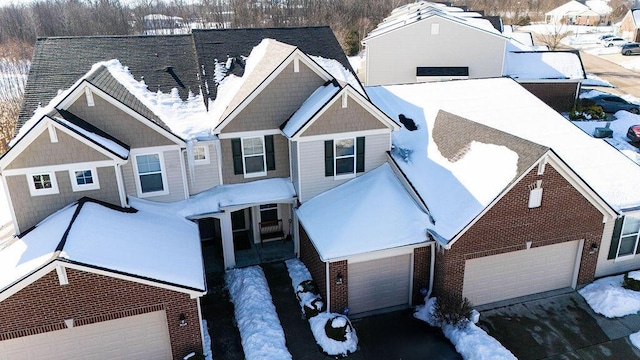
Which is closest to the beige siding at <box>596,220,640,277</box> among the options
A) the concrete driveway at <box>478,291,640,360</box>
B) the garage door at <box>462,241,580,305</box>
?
the garage door at <box>462,241,580,305</box>

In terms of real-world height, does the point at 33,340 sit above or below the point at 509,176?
below

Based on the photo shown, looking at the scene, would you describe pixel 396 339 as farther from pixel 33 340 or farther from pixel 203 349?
pixel 33 340

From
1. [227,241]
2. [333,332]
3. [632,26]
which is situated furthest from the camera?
[632,26]

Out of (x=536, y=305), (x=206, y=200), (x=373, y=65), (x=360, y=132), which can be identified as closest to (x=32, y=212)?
(x=206, y=200)

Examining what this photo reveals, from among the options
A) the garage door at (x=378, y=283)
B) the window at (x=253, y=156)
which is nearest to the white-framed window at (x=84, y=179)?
the window at (x=253, y=156)

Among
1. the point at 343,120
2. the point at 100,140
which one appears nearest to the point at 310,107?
the point at 343,120

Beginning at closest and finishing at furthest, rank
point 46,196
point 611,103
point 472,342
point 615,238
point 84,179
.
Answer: point 472,342 → point 46,196 → point 84,179 → point 615,238 → point 611,103

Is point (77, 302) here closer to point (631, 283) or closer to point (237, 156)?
point (237, 156)
